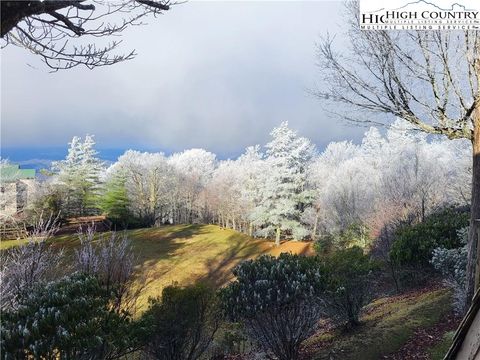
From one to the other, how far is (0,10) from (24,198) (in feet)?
95.6

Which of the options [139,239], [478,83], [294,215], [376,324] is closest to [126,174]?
[139,239]

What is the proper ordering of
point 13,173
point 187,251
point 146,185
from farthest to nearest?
point 146,185 < point 187,251 < point 13,173

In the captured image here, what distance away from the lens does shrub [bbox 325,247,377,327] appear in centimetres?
729

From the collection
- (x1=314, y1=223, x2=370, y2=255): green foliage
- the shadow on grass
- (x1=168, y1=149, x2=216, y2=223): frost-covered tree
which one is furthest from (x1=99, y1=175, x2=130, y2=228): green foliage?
(x1=314, y1=223, x2=370, y2=255): green foliage

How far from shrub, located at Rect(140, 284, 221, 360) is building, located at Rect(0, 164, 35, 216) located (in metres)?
14.5

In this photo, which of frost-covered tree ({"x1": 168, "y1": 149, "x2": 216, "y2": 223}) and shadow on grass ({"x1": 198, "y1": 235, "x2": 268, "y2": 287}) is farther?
frost-covered tree ({"x1": 168, "y1": 149, "x2": 216, "y2": 223})

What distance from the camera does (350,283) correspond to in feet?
24.3

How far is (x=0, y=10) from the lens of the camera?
2.09 metres

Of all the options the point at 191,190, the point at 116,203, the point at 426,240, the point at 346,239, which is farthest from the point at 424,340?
the point at 191,190

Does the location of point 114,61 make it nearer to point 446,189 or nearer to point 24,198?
point 446,189

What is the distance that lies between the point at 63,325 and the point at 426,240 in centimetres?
954

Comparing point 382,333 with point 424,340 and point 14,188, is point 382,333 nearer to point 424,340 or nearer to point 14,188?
point 424,340

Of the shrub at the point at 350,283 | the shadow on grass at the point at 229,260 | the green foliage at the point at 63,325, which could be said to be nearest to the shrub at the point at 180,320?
the green foliage at the point at 63,325

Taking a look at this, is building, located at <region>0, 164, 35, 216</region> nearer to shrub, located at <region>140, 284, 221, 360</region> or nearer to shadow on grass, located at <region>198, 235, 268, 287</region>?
shadow on grass, located at <region>198, 235, 268, 287</region>
